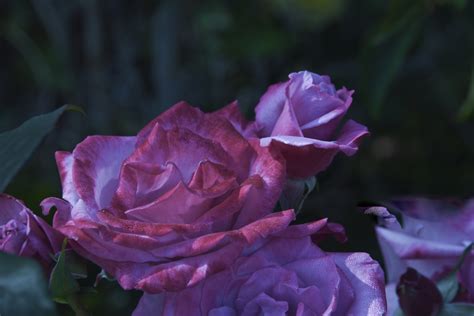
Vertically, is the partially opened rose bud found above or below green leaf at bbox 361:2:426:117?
above

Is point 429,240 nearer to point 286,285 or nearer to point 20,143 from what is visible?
point 286,285

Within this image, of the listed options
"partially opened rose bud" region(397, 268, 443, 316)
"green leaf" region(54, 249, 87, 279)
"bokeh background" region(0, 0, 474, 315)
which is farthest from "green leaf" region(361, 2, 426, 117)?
"green leaf" region(54, 249, 87, 279)

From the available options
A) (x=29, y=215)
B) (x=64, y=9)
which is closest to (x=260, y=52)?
(x=64, y=9)

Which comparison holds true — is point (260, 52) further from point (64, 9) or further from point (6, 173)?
point (6, 173)

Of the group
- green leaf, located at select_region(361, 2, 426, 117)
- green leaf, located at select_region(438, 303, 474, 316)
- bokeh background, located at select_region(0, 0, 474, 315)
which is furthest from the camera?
bokeh background, located at select_region(0, 0, 474, 315)

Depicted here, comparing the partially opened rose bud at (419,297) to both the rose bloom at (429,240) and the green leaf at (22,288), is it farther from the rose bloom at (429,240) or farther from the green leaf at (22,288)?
the green leaf at (22,288)

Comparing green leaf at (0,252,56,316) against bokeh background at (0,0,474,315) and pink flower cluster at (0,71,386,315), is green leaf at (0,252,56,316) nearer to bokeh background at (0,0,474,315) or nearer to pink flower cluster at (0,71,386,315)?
pink flower cluster at (0,71,386,315)
